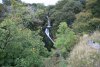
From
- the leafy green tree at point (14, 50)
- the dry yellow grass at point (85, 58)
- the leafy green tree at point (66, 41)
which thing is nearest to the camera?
the leafy green tree at point (14, 50)

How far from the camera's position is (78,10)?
21.2 meters

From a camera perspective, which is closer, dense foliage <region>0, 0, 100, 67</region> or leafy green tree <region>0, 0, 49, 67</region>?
leafy green tree <region>0, 0, 49, 67</region>

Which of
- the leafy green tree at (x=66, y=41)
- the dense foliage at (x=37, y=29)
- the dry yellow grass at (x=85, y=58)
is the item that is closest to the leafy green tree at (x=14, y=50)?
the dense foliage at (x=37, y=29)

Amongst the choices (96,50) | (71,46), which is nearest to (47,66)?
(96,50)

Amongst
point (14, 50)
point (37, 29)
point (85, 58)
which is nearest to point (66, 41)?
point (37, 29)

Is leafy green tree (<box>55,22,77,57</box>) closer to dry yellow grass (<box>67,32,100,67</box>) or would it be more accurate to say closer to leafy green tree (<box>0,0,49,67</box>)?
dry yellow grass (<box>67,32,100,67</box>)

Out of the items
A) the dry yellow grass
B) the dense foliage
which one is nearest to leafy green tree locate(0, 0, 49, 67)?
the dense foliage

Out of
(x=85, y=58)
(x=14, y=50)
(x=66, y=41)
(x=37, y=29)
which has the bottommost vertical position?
(x=66, y=41)

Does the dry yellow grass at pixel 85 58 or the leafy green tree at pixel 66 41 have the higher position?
the dry yellow grass at pixel 85 58

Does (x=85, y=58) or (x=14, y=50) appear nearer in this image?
(x=14, y=50)

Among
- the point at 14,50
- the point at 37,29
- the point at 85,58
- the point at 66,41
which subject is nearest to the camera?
the point at 14,50

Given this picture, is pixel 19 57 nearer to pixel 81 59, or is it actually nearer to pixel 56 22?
pixel 81 59

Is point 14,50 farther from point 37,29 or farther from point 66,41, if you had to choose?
point 37,29

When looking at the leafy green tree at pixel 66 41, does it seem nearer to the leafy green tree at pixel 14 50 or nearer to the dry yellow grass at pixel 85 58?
the dry yellow grass at pixel 85 58
